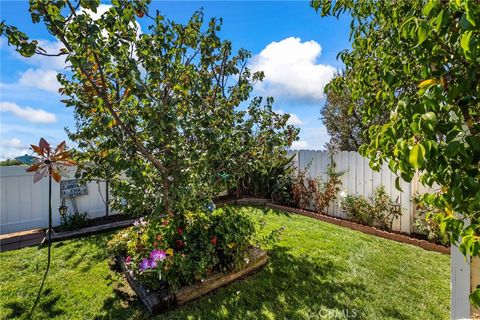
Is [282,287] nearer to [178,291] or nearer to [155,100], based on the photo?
[178,291]

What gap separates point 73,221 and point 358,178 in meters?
5.09

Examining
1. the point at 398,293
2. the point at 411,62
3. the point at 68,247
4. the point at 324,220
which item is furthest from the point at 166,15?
the point at 324,220

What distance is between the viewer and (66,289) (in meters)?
2.41

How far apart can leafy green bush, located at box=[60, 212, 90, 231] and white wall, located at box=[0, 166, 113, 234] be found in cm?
23

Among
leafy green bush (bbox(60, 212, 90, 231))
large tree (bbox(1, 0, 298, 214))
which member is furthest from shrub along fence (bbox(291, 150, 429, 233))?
leafy green bush (bbox(60, 212, 90, 231))

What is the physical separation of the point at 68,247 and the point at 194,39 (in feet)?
10.2

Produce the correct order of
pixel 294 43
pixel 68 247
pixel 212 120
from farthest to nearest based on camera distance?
pixel 294 43 → pixel 68 247 → pixel 212 120

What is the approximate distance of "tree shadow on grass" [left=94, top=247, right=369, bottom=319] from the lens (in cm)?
209

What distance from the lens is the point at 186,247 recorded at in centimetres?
243

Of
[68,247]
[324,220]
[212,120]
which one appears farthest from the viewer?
[324,220]

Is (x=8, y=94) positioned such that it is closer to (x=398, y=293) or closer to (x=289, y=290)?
(x=289, y=290)

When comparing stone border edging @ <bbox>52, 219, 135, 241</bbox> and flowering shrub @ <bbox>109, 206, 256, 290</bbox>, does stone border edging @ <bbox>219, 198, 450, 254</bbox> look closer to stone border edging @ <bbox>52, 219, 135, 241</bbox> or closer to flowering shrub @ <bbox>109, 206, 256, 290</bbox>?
stone border edging @ <bbox>52, 219, 135, 241</bbox>

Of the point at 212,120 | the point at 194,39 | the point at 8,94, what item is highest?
the point at 194,39

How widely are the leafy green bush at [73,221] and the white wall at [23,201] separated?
0.23 m
